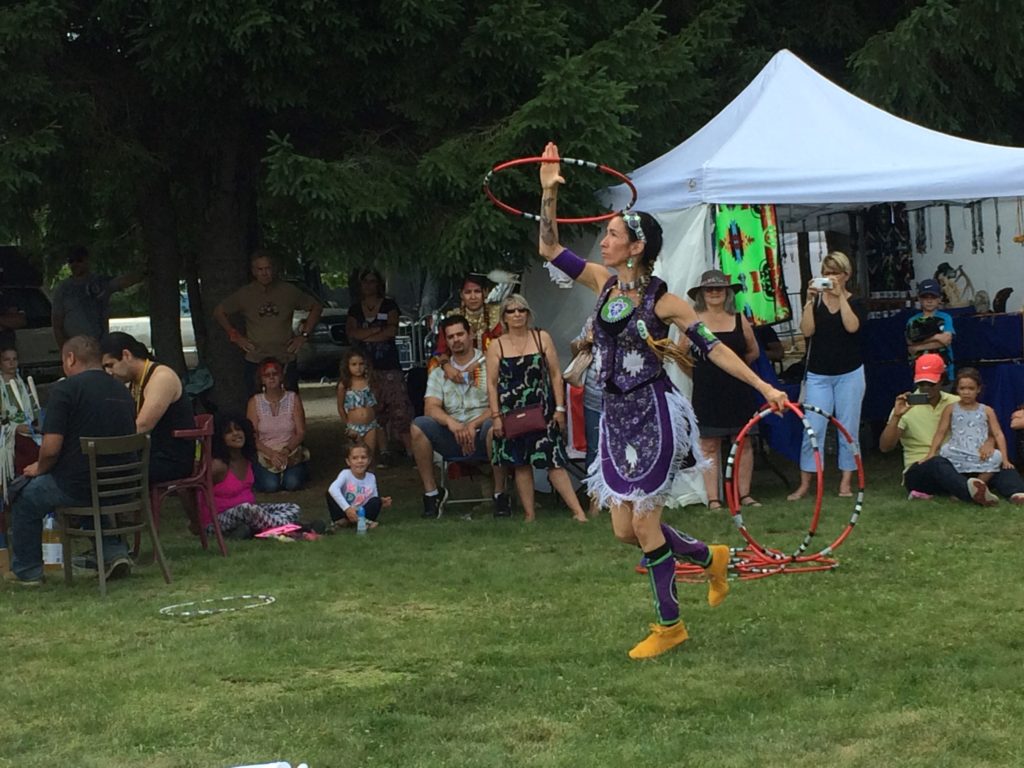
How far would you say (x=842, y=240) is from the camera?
1460 centimetres

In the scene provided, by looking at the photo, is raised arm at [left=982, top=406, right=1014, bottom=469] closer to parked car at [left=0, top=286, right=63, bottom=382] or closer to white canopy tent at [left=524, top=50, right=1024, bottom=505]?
white canopy tent at [left=524, top=50, right=1024, bottom=505]

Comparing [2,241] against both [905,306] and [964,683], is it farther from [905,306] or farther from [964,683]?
[964,683]

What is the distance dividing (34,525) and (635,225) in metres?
4.18

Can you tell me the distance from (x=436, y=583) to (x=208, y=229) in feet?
19.7

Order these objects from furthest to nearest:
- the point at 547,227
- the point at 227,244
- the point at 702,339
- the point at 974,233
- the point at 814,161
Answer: the point at 974,233 < the point at 227,244 < the point at 814,161 < the point at 547,227 < the point at 702,339

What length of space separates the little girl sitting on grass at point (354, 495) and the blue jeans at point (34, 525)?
181 centimetres

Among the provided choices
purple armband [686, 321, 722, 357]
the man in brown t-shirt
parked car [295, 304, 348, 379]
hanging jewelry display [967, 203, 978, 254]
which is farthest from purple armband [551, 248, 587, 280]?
parked car [295, 304, 348, 379]

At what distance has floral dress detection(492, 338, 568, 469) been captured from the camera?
1007cm

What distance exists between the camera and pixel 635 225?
20.2ft

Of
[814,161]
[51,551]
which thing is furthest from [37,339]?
[814,161]

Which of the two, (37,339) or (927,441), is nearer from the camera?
(927,441)

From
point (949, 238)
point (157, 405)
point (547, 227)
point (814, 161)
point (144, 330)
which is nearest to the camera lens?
point (547, 227)

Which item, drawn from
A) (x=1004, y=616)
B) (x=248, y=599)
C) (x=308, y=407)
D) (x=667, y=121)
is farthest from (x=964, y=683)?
(x=308, y=407)

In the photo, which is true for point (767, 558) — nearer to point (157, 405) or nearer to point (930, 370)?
point (930, 370)
